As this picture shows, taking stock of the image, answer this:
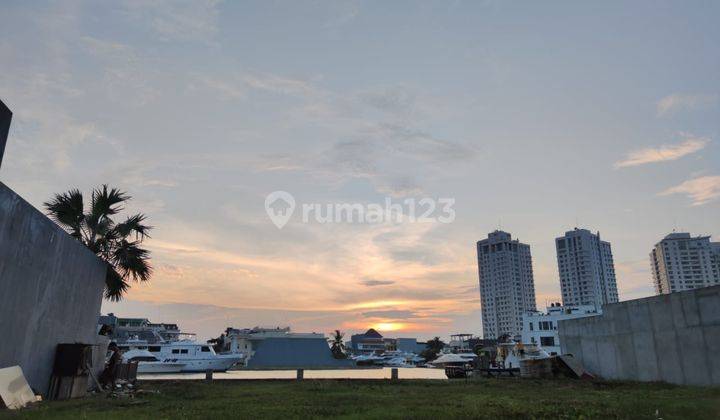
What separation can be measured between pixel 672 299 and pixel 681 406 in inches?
610

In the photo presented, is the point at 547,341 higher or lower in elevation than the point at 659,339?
higher

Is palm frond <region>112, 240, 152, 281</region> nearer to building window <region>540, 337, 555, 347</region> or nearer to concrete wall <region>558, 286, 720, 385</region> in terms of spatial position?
concrete wall <region>558, 286, 720, 385</region>

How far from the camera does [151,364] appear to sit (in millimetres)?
65438

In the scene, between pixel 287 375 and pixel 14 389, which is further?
pixel 287 375

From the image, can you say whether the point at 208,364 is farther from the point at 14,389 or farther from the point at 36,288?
the point at 14,389

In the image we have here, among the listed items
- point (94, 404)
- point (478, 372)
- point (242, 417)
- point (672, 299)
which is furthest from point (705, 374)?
point (94, 404)

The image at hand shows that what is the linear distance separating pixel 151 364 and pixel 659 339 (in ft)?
196

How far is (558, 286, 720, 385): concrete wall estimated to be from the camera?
2475 centimetres

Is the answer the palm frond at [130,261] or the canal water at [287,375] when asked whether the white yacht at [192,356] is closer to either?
the canal water at [287,375]

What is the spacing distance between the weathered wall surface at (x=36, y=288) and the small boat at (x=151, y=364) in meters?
48.2

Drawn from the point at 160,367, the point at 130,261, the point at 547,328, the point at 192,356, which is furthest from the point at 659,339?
the point at 547,328

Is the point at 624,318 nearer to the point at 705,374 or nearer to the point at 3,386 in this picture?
the point at 705,374

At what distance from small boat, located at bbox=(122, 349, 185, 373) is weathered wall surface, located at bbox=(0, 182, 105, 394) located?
4819 cm

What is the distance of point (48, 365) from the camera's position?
18.0 metres
